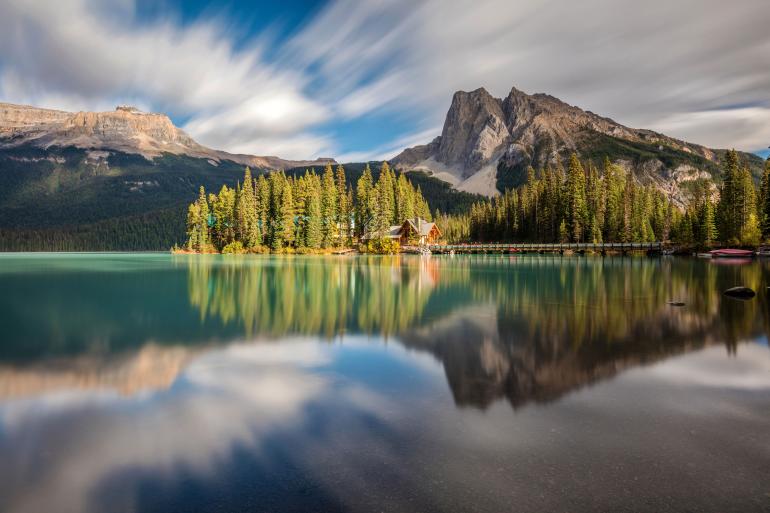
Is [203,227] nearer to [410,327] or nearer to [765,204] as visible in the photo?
[410,327]

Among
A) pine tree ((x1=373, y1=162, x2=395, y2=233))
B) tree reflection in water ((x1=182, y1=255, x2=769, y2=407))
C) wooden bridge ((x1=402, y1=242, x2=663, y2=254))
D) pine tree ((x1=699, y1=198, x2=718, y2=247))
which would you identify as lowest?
tree reflection in water ((x1=182, y1=255, x2=769, y2=407))

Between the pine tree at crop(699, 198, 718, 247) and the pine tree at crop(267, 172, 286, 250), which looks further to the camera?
the pine tree at crop(267, 172, 286, 250)

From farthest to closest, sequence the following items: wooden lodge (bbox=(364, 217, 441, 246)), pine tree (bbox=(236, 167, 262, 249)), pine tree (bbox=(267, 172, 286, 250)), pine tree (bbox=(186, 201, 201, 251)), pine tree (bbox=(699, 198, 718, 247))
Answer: pine tree (bbox=(186, 201, 201, 251))
wooden lodge (bbox=(364, 217, 441, 246))
pine tree (bbox=(236, 167, 262, 249))
pine tree (bbox=(267, 172, 286, 250))
pine tree (bbox=(699, 198, 718, 247))

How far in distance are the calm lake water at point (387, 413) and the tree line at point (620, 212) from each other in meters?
76.2

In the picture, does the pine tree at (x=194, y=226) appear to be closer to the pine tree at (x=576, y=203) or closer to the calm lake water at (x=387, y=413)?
the pine tree at (x=576, y=203)

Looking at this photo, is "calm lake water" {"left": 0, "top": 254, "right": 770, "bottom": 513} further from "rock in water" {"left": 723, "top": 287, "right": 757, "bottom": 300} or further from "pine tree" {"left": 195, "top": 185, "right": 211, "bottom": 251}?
"pine tree" {"left": 195, "top": 185, "right": 211, "bottom": 251}

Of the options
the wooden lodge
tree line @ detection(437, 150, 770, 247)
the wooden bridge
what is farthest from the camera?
the wooden lodge

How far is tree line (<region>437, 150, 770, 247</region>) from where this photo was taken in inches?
3147

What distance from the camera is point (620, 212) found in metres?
99.0

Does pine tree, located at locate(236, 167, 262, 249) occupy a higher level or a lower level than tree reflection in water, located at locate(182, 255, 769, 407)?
higher

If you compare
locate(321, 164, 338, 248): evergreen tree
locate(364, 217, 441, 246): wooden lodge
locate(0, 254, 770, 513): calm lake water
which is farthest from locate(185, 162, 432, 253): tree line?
locate(0, 254, 770, 513): calm lake water

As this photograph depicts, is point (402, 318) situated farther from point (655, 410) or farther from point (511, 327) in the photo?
point (655, 410)

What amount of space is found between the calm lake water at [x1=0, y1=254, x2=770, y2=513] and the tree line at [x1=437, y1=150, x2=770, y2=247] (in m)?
76.2

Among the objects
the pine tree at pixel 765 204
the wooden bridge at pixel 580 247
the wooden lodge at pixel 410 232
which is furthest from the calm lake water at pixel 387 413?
the wooden lodge at pixel 410 232
